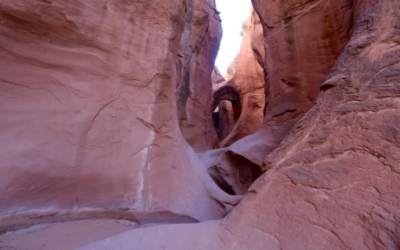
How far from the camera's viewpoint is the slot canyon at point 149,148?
5.03ft

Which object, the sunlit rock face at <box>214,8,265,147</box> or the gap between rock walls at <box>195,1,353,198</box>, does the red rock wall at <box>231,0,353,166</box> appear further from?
the sunlit rock face at <box>214,8,265,147</box>

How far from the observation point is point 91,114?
2680mm

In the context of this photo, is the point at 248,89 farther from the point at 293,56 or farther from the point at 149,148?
the point at 149,148

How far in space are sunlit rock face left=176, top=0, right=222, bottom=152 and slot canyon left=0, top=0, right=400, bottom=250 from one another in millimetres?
5173

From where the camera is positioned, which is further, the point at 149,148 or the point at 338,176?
the point at 149,148

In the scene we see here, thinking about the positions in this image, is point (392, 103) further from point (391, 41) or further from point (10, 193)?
point (10, 193)

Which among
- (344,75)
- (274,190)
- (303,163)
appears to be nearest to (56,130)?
(274,190)

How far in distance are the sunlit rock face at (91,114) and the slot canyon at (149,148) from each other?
0.01m

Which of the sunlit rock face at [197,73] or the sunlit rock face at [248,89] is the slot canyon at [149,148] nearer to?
the sunlit rock face at [197,73]

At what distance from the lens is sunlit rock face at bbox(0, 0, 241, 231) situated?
7.25ft

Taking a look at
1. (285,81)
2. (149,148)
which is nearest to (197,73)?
(285,81)

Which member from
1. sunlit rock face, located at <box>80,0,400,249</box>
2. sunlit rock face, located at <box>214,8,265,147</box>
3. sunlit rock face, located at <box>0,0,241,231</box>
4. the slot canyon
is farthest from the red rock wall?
sunlit rock face, located at <box>214,8,265,147</box>

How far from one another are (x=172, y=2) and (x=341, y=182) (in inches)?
119

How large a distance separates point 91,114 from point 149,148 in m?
0.79
